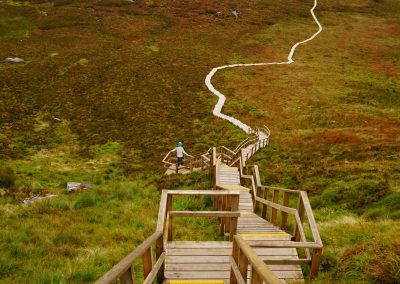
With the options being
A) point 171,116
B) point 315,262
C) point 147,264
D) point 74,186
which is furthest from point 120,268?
point 171,116

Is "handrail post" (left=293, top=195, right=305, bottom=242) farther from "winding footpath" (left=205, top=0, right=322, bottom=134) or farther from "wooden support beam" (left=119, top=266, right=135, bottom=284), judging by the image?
"winding footpath" (left=205, top=0, right=322, bottom=134)

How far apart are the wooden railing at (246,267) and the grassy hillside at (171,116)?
1.65 m

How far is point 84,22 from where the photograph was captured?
67438 mm

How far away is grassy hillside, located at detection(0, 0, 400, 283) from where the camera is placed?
9352 millimetres

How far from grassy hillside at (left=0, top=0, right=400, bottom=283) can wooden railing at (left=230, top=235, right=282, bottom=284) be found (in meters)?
1.65

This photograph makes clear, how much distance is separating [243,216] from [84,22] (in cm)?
6382

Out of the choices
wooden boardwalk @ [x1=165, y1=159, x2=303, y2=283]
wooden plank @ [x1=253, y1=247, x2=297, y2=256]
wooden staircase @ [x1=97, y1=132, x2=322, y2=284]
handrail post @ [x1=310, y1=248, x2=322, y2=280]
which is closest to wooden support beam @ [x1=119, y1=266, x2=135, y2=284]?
wooden staircase @ [x1=97, y1=132, x2=322, y2=284]

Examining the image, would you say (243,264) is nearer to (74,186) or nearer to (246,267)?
(246,267)

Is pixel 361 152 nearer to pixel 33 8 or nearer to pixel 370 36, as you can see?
pixel 370 36

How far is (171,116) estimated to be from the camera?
127ft

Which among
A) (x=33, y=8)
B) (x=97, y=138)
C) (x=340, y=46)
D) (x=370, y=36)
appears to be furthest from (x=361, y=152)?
(x=33, y=8)

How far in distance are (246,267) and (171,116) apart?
33.8 metres

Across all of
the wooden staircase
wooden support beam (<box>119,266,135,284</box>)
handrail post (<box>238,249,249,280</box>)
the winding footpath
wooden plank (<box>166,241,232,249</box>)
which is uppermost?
wooden support beam (<box>119,266,135,284</box>)

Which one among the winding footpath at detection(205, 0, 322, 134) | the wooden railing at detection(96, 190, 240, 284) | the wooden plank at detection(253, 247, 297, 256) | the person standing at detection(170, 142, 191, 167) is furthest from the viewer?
the winding footpath at detection(205, 0, 322, 134)
